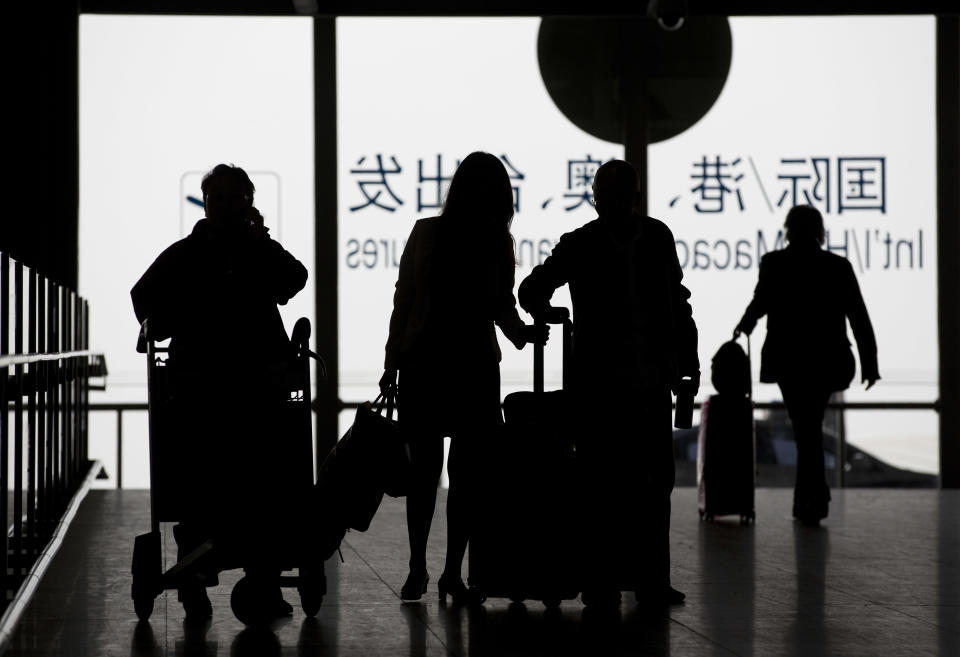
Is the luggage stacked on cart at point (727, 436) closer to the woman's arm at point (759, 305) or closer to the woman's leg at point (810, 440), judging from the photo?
the woman's arm at point (759, 305)

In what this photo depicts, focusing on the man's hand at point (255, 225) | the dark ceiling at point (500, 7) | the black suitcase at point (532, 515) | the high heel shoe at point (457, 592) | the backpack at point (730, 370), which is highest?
the dark ceiling at point (500, 7)

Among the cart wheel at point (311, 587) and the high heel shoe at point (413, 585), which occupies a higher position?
the cart wheel at point (311, 587)

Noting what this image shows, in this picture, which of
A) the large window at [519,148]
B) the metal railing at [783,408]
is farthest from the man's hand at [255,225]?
the large window at [519,148]

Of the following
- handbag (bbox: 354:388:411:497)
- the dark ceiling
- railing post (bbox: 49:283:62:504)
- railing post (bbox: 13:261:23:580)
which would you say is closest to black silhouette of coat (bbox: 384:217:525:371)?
handbag (bbox: 354:388:411:497)

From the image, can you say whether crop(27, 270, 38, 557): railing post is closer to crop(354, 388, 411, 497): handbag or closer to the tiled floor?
the tiled floor

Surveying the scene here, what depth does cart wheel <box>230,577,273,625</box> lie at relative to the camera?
411 cm

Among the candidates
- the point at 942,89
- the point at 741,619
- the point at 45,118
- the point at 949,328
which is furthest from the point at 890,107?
the point at 741,619

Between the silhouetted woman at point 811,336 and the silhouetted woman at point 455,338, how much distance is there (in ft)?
9.27

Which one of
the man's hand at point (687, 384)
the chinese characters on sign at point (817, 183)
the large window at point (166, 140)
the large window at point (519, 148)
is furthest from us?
the chinese characters on sign at point (817, 183)

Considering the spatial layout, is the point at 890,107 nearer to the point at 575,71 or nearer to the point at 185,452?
the point at 575,71

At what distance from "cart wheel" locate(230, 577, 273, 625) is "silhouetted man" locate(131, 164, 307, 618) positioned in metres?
0.09

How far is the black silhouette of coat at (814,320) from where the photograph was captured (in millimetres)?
7023

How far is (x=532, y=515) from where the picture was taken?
4.32 meters

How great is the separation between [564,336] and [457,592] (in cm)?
88
